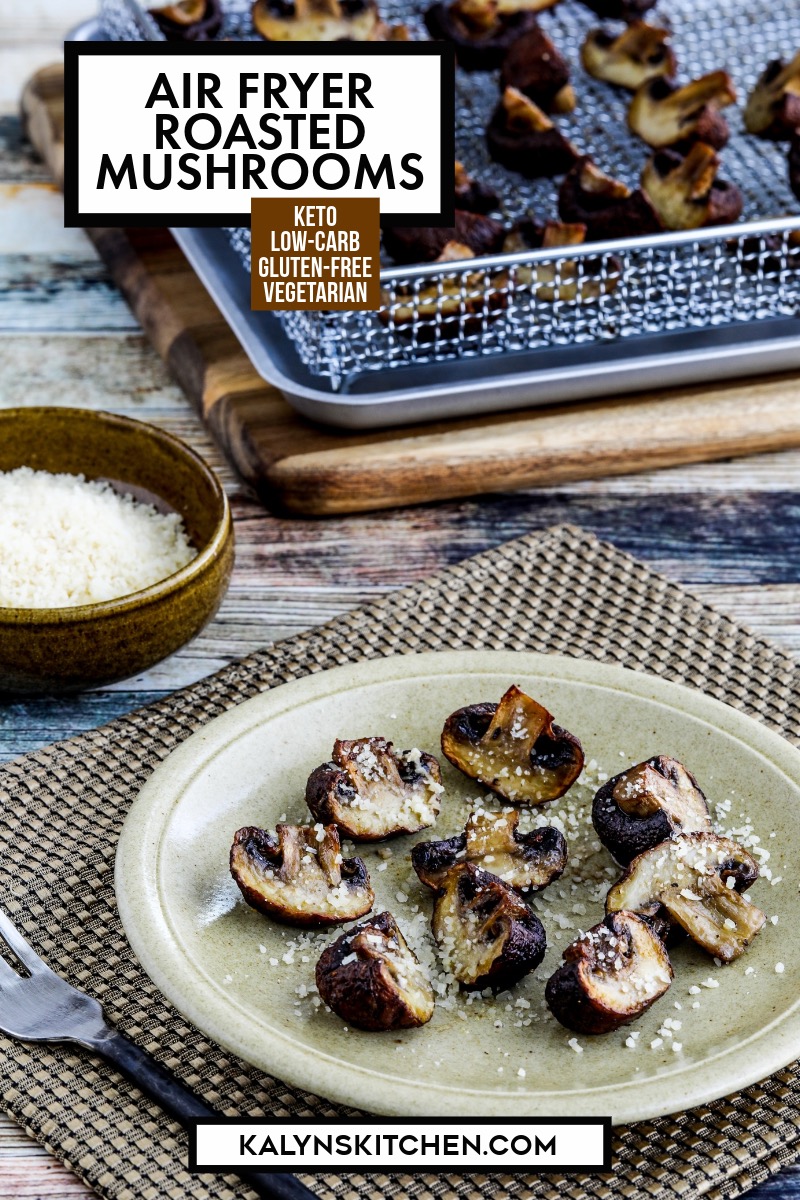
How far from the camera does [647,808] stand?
151 cm

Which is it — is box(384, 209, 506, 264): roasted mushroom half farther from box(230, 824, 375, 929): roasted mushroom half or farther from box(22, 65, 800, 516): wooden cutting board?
box(230, 824, 375, 929): roasted mushroom half

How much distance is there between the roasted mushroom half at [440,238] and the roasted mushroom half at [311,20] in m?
0.63

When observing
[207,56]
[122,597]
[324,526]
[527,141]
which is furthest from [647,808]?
[527,141]

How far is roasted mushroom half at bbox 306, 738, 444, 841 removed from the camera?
154cm

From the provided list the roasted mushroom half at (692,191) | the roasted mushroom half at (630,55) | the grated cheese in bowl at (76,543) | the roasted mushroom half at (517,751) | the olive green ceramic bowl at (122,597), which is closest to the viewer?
the roasted mushroom half at (517,751)

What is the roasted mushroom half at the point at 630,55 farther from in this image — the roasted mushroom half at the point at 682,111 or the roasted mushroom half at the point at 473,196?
the roasted mushroom half at the point at 473,196

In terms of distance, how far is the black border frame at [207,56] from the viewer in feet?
7.19

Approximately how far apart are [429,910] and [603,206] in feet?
4.73

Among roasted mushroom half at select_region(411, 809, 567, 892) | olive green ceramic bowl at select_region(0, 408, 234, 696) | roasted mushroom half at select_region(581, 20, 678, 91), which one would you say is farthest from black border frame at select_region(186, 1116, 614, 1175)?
roasted mushroom half at select_region(581, 20, 678, 91)

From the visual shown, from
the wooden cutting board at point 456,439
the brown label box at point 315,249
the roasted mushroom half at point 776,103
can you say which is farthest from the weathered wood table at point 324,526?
the roasted mushroom half at point 776,103

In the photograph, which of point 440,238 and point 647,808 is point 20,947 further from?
point 440,238

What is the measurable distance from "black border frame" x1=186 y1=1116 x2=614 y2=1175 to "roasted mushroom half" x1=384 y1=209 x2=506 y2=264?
1.47m

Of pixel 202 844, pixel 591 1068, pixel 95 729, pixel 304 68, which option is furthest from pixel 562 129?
pixel 591 1068

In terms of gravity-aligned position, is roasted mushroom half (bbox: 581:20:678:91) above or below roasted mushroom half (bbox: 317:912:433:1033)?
above
